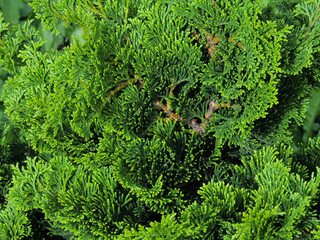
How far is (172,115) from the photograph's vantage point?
2754 mm

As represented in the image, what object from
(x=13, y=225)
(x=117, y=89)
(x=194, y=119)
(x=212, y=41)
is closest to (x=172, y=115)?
(x=194, y=119)

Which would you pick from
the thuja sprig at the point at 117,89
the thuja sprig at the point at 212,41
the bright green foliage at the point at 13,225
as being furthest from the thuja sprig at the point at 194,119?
the bright green foliage at the point at 13,225

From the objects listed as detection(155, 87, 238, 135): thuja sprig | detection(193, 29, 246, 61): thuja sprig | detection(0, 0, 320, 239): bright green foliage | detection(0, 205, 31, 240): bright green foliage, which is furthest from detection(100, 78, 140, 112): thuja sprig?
detection(0, 205, 31, 240): bright green foliage

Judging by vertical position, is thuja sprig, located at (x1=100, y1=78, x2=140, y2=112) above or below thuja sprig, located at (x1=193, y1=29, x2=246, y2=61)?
below

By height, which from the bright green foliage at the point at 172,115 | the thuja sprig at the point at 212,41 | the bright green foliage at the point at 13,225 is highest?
the thuja sprig at the point at 212,41

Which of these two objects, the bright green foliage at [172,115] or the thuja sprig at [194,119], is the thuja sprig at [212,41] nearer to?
the bright green foliage at [172,115]

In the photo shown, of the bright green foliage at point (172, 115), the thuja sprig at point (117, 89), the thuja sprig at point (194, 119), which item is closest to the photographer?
the bright green foliage at point (172, 115)

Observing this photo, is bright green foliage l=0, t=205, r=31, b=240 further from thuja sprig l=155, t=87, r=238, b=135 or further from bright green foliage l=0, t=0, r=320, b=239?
thuja sprig l=155, t=87, r=238, b=135

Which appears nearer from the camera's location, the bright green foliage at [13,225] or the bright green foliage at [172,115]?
the bright green foliage at [172,115]

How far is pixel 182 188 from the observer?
112 inches

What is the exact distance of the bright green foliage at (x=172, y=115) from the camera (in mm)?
2379

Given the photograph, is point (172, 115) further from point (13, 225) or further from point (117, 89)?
point (13, 225)

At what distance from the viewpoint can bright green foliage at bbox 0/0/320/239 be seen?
2379 millimetres

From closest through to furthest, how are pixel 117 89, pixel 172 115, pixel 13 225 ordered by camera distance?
1. pixel 117 89
2. pixel 172 115
3. pixel 13 225
